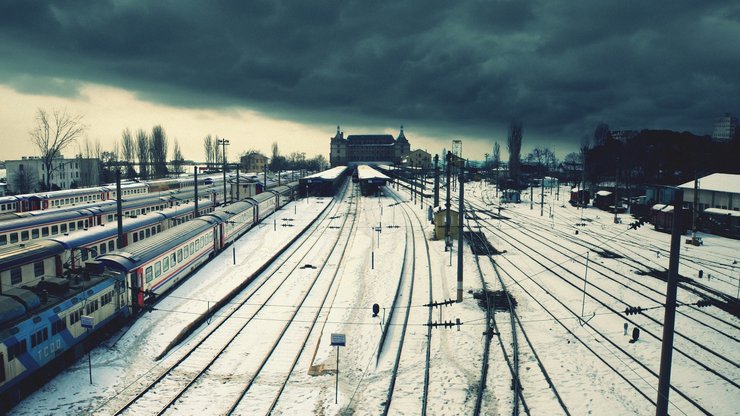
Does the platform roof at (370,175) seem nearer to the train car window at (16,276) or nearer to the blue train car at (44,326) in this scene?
the train car window at (16,276)

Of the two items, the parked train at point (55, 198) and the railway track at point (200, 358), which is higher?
the parked train at point (55, 198)

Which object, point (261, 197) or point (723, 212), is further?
point (261, 197)

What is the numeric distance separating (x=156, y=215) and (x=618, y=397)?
31738 mm

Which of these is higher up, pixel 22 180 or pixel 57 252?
pixel 22 180

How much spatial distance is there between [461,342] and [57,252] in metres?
19.7

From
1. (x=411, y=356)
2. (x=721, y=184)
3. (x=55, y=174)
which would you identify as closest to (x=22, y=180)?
(x=55, y=174)

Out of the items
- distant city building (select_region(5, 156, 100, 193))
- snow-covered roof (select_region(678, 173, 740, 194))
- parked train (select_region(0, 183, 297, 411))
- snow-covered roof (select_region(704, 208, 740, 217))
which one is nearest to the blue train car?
parked train (select_region(0, 183, 297, 411))

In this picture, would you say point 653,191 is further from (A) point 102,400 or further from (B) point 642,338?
(A) point 102,400

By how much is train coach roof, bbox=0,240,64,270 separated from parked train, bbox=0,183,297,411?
2783 mm

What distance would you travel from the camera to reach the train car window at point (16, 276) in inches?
734

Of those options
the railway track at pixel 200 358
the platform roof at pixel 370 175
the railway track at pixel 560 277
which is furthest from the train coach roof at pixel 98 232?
the platform roof at pixel 370 175

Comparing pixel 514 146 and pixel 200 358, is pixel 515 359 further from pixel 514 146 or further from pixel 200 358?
pixel 514 146

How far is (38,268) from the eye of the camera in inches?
810

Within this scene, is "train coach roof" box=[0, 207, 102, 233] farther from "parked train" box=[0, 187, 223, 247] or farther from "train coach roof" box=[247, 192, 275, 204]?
"train coach roof" box=[247, 192, 275, 204]
